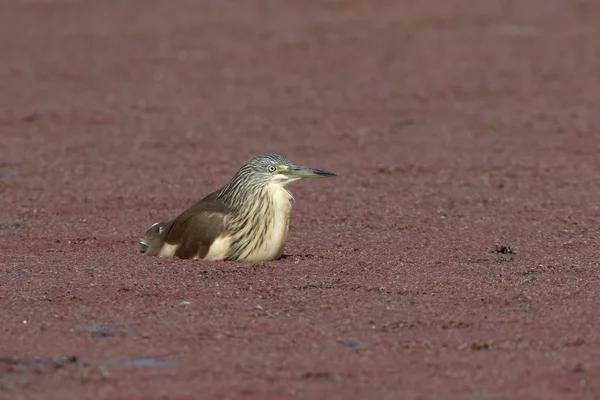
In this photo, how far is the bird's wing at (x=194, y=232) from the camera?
392 inches

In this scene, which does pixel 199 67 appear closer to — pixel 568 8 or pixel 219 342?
pixel 568 8

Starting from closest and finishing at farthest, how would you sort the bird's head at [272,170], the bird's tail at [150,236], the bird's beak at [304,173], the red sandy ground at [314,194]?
the red sandy ground at [314,194] → the bird's beak at [304,173] → the bird's head at [272,170] → the bird's tail at [150,236]

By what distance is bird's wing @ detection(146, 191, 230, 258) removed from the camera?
32.7 ft

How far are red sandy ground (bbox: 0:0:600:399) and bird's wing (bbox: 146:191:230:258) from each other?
0.17 meters

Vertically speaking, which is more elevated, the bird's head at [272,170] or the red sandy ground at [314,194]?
the bird's head at [272,170]

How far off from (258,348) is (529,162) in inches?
312

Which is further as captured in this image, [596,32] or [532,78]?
[596,32]

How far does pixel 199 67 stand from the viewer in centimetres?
2158

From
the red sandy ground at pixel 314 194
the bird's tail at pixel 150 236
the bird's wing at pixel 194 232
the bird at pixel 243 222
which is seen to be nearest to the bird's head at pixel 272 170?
the bird at pixel 243 222

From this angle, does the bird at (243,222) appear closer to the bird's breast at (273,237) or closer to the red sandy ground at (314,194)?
the bird's breast at (273,237)

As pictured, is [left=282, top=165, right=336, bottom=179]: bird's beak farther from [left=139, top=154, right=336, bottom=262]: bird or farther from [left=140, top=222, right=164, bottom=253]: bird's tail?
[left=140, top=222, right=164, bottom=253]: bird's tail

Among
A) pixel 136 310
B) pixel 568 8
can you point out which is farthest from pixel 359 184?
pixel 568 8

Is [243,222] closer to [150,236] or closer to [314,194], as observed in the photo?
[150,236]

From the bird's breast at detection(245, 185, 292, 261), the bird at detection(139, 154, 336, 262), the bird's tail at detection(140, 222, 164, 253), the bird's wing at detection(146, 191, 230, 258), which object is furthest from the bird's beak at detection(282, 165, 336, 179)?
the bird's tail at detection(140, 222, 164, 253)
